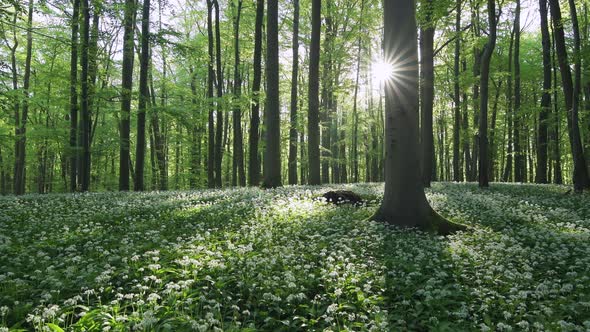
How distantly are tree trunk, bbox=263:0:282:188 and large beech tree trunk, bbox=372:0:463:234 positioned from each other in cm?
812

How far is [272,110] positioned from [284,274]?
12.5m

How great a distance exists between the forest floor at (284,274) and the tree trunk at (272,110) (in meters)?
6.99

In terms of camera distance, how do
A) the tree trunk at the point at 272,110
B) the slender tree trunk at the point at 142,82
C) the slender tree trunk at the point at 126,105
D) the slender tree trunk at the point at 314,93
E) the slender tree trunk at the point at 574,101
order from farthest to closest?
the slender tree trunk at the point at 314,93
the slender tree trunk at the point at 142,82
the slender tree trunk at the point at 126,105
the tree trunk at the point at 272,110
the slender tree trunk at the point at 574,101

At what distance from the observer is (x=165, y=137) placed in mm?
39469

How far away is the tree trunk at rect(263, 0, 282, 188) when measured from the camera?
1705 cm

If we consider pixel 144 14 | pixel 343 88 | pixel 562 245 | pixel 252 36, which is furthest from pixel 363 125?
pixel 562 245

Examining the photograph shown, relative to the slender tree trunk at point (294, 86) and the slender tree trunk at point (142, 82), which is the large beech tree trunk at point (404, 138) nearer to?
the slender tree trunk at point (142, 82)

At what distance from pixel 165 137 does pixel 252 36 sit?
16.5 m

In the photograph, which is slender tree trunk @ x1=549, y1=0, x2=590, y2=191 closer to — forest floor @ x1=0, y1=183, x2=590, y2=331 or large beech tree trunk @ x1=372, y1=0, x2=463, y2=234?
forest floor @ x1=0, y1=183, x2=590, y2=331

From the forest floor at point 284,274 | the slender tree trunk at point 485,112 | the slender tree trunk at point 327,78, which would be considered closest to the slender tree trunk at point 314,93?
the slender tree trunk at point 327,78

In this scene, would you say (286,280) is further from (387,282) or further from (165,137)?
(165,137)

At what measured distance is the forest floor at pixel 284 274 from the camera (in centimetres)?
416

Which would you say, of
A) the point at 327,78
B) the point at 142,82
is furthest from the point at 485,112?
the point at 142,82

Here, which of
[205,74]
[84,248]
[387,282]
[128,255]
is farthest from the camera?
[205,74]
